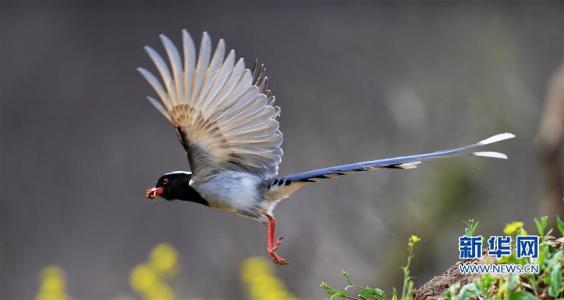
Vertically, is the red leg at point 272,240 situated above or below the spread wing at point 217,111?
below

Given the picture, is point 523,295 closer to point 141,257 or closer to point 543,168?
point 543,168

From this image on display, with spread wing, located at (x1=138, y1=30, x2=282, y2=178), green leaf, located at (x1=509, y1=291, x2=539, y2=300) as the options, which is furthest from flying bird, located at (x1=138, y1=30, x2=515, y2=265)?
green leaf, located at (x1=509, y1=291, x2=539, y2=300)

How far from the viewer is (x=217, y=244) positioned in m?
6.82

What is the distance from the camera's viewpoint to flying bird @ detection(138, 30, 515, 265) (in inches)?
137

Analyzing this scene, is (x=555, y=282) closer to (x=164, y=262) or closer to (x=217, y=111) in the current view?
(x=217, y=111)

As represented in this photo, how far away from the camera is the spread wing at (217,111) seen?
346 cm

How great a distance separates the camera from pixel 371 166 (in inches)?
139

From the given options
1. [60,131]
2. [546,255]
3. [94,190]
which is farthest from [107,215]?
[546,255]

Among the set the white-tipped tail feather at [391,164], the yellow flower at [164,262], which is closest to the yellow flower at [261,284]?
the yellow flower at [164,262]

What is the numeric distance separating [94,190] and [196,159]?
3.55m

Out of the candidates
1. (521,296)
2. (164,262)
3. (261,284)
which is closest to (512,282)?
→ (521,296)

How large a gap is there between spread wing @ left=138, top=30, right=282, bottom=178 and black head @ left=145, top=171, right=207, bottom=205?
0.08 meters

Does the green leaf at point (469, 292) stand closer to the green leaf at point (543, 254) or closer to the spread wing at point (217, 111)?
the green leaf at point (543, 254)

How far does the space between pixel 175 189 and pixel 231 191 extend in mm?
237
